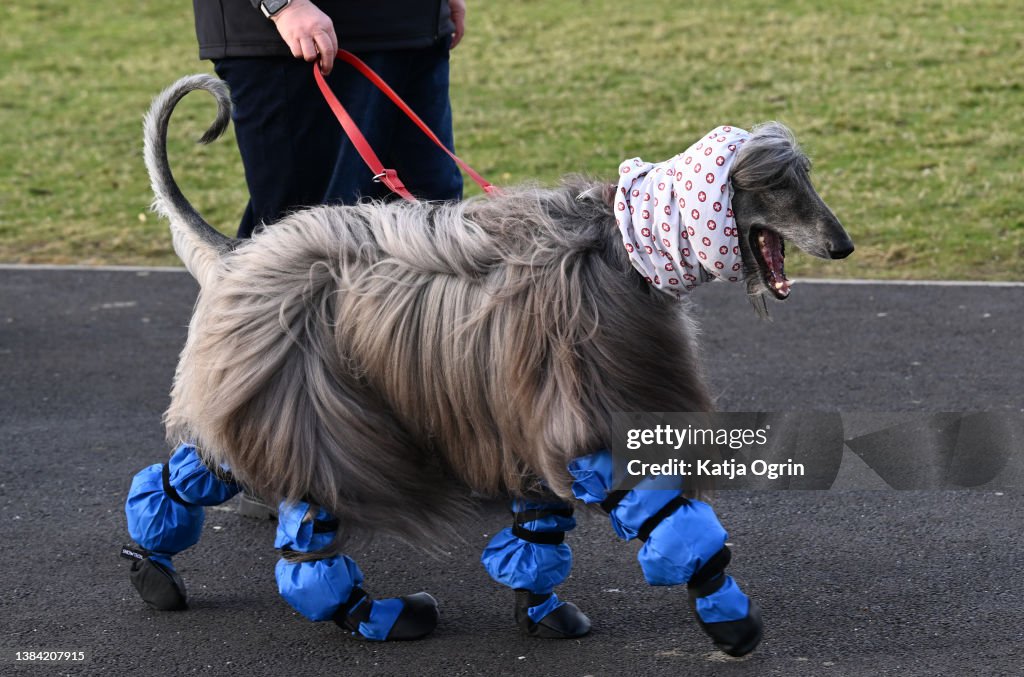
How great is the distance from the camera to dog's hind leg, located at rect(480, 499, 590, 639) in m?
3.33

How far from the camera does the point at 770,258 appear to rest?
9.82 feet

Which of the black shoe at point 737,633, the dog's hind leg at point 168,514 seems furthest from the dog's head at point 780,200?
the dog's hind leg at point 168,514

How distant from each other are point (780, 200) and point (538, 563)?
3.58ft

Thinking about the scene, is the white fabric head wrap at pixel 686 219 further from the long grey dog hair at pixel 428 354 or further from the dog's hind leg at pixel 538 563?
the dog's hind leg at pixel 538 563

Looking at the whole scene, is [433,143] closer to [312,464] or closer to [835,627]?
[312,464]

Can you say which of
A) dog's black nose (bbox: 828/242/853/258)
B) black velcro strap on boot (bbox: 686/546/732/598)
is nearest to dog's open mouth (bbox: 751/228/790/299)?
dog's black nose (bbox: 828/242/853/258)

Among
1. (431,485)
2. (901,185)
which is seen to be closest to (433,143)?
(431,485)

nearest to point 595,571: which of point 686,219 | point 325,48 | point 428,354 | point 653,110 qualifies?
point 428,354

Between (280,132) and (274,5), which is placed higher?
(274,5)

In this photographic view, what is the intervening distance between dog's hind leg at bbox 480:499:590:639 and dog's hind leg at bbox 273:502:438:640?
0.89 feet

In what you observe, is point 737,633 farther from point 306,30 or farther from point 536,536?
point 306,30

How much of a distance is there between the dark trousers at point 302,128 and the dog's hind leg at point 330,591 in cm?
94

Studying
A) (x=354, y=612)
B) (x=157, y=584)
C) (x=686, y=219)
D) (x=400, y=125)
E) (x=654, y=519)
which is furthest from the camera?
(x=400, y=125)

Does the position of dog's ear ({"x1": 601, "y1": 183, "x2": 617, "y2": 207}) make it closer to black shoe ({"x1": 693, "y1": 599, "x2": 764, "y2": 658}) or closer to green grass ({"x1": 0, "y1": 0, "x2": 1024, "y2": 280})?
black shoe ({"x1": 693, "y1": 599, "x2": 764, "y2": 658})
